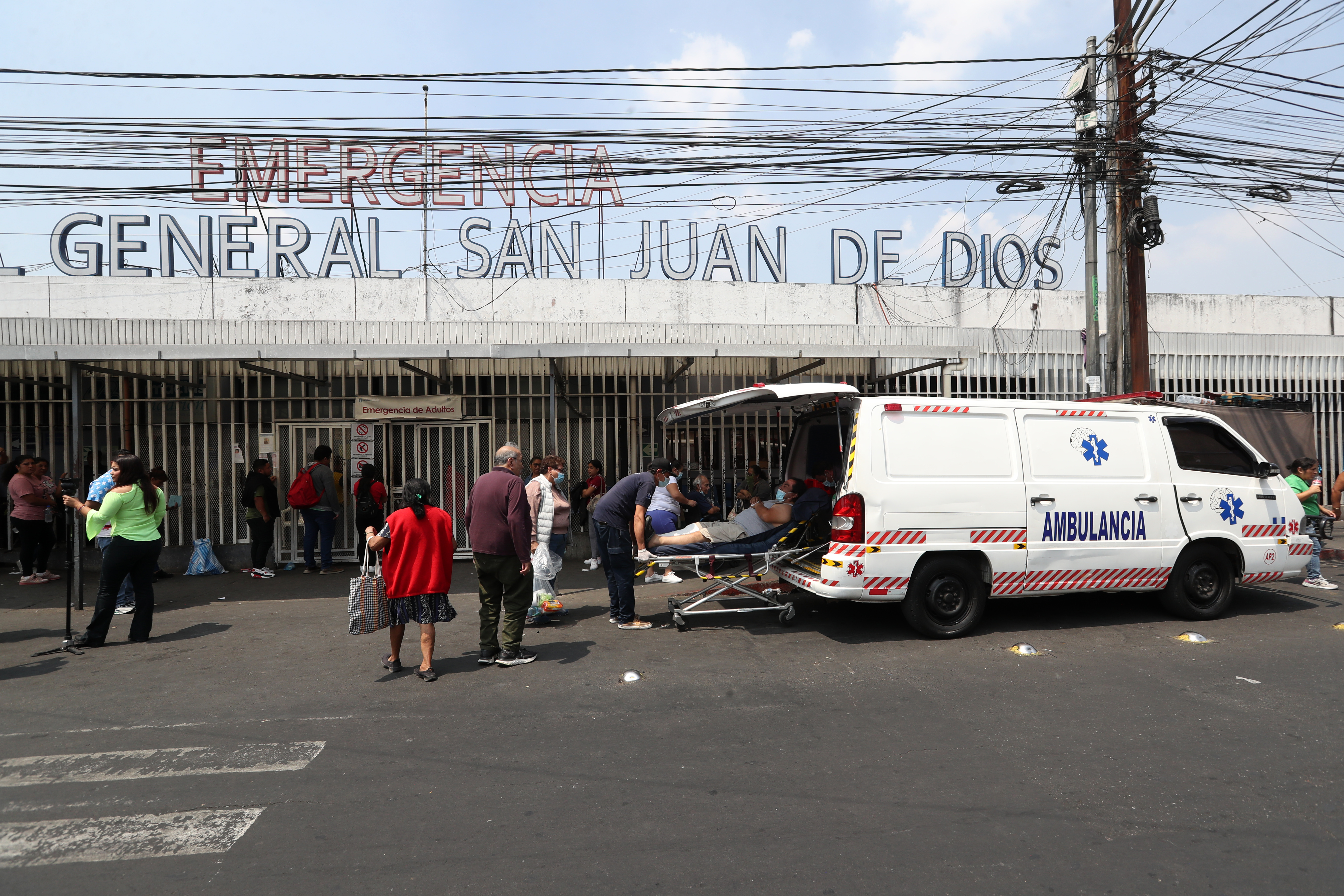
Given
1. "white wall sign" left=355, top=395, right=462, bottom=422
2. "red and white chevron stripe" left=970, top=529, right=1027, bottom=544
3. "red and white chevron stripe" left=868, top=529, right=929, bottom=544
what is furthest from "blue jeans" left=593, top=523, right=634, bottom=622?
"white wall sign" left=355, top=395, right=462, bottom=422

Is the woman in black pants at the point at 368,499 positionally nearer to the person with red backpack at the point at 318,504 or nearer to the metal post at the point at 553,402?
the person with red backpack at the point at 318,504

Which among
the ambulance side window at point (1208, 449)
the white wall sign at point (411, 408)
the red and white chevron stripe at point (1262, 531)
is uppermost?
the white wall sign at point (411, 408)

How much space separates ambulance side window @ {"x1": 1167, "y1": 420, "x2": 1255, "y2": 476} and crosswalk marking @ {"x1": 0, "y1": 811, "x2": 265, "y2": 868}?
298 inches

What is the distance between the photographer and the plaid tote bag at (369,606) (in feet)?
19.2

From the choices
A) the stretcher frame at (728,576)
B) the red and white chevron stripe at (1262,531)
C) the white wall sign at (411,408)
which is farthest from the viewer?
the white wall sign at (411,408)

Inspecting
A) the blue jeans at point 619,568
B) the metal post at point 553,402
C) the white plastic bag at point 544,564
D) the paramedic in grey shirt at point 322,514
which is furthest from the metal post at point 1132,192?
the paramedic in grey shirt at point 322,514

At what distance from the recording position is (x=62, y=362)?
36.2ft

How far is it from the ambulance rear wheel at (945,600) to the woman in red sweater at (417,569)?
143 inches

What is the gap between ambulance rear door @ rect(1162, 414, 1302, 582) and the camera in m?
7.23

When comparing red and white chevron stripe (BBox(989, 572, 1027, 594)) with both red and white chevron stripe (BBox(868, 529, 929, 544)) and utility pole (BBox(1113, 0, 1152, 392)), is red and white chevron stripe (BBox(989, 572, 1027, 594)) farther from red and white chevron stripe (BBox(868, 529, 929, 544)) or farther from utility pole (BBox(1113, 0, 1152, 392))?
utility pole (BBox(1113, 0, 1152, 392))

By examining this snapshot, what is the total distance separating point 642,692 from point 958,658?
2477 mm

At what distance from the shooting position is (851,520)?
6426 millimetres

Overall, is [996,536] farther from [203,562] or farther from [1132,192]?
[203,562]

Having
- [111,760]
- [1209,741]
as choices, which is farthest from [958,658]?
[111,760]
